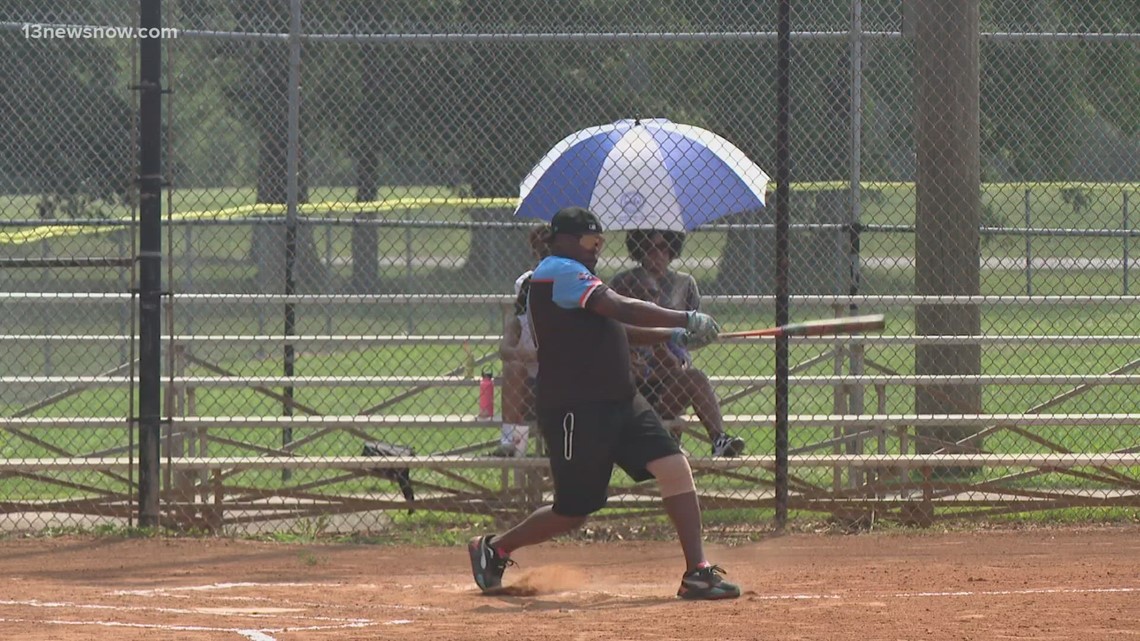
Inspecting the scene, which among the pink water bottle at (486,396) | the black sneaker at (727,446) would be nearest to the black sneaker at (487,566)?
the black sneaker at (727,446)

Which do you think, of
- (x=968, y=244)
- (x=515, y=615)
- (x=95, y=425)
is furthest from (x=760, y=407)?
(x=515, y=615)

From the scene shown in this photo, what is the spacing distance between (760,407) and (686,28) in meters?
3.44

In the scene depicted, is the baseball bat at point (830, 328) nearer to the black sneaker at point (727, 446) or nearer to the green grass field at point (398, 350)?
the black sneaker at point (727, 446)

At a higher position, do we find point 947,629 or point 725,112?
point 725,112

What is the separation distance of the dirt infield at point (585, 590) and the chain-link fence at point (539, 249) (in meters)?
0.52

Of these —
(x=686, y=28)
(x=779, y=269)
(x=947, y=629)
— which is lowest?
(x=947, y=629)

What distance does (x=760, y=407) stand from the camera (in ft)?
45.9

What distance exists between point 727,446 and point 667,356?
0.58m

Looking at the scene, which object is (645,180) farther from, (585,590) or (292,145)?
(585,590)

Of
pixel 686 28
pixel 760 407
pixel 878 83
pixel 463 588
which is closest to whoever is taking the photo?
pixel 463 588

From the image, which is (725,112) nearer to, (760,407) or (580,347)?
(760,407)

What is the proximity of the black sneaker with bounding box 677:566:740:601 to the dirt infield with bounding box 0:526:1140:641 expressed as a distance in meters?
0.08

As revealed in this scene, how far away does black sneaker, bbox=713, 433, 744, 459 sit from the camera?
347 inches

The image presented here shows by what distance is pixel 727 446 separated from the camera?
8828 mm
